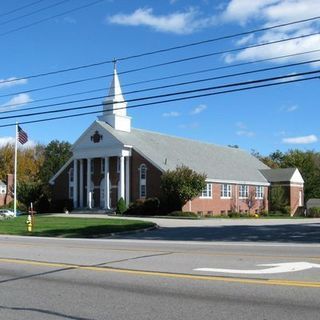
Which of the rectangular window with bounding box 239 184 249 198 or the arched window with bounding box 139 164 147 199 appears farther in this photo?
the rectangular window with bounding box 239 184 249 198

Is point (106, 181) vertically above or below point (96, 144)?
below

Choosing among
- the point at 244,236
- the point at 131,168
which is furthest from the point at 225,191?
the point at 244,236

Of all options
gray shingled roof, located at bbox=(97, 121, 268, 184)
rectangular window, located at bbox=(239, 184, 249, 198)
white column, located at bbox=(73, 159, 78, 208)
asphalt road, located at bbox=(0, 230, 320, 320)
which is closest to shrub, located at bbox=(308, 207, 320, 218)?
gray shingled roof, located at bbox=(97, 121, 268, 184)

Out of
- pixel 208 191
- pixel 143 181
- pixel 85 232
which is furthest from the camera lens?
pixel 208 191

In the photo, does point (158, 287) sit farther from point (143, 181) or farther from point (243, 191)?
point (243, 191)

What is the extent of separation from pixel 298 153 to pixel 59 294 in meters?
90.2

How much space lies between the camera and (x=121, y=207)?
176 ft

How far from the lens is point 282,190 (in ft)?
235

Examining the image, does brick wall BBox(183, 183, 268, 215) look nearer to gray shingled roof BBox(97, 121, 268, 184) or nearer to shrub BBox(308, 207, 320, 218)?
gray shingled roof BBox(97, 121, 268, 184)

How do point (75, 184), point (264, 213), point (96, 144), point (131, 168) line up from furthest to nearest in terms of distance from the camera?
1. point (264, 213)
2. point (75, 184)
3. point (96, 144)
4. point (131, 168)

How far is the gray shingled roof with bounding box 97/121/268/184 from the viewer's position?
5666 cm

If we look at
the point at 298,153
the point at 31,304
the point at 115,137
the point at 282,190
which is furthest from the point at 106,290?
the point at 298,153

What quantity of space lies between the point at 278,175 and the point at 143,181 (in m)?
24.1

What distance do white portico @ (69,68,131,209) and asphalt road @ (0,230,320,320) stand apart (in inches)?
1638
